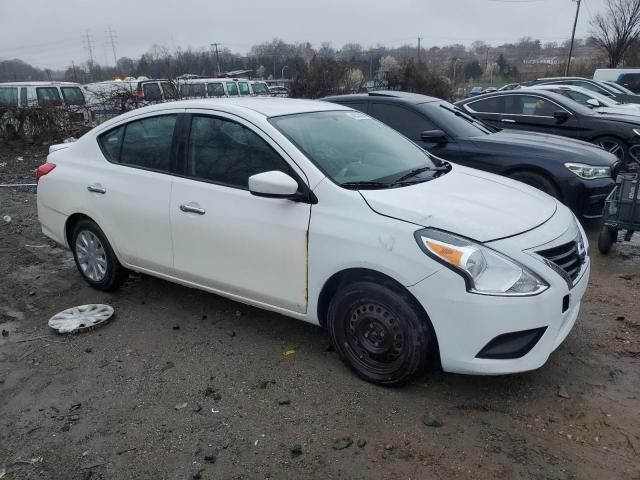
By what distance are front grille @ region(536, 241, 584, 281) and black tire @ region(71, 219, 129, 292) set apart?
11.5 feet

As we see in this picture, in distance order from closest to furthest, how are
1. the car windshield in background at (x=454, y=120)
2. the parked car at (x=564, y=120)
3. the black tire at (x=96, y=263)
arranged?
the black tire at (x=96, y=263) → the car windshield in background at (x=454, y=120) → the parked car at (x=564, y=120)

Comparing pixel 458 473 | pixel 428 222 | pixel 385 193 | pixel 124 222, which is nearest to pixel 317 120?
pixel 385 193

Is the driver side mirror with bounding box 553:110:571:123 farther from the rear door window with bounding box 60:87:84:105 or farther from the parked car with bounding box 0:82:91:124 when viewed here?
the rear door window with bounding box 60:87:84:105

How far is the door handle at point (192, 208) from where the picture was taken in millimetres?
3796

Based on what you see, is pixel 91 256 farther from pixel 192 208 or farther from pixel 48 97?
pixel 48 97

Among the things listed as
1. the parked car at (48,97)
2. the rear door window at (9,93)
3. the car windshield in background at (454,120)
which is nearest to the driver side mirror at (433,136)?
the car windshield in background at (454,120)

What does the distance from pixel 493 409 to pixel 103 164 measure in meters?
3.59

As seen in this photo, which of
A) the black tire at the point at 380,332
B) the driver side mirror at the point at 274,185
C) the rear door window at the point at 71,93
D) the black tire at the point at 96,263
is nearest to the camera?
the black tire at the point at 380,332

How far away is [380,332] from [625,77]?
89.1 ft

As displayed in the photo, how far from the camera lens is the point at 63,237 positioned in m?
4.97

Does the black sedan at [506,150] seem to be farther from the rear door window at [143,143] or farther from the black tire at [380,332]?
the black tire at [380,332]

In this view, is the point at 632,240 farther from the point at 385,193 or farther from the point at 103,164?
the point at 103,164

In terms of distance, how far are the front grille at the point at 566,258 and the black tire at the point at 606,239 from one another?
8.49ft

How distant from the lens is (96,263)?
4832mm
